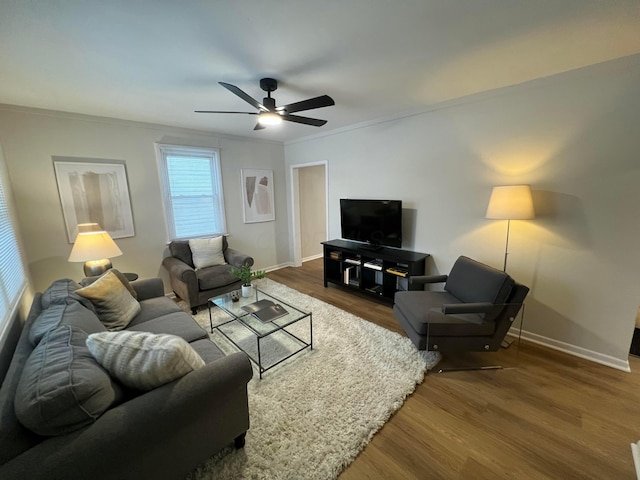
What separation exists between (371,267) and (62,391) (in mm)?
3086

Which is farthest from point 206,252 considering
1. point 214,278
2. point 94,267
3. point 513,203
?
point 513,203

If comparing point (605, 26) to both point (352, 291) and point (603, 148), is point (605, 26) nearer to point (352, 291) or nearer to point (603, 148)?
point (603, 148)

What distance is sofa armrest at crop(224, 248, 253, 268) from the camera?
12.2ft

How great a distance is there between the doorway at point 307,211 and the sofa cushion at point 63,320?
11.9 ft

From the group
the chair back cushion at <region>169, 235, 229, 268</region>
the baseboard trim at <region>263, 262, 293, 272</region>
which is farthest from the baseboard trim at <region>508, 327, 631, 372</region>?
the chair back cushion at <region>169, 235, 229, 268</region>

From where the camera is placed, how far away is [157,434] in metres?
1.12

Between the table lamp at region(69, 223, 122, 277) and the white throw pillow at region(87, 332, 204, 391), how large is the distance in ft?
6.02

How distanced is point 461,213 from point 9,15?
3.73 metres

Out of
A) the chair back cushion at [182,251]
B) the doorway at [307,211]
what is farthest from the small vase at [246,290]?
the doorway at [307,211]

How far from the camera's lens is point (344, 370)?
2.22 metres

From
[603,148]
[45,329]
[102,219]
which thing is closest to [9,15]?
[45,329]

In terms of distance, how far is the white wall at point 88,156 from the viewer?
2732mm

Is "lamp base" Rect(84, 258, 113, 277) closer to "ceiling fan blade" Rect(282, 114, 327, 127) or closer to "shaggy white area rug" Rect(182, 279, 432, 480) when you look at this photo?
"shaggy white area rug" Rect(182, 279, 432, 480)

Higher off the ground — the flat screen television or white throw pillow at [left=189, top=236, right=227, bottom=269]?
the flat screen television
